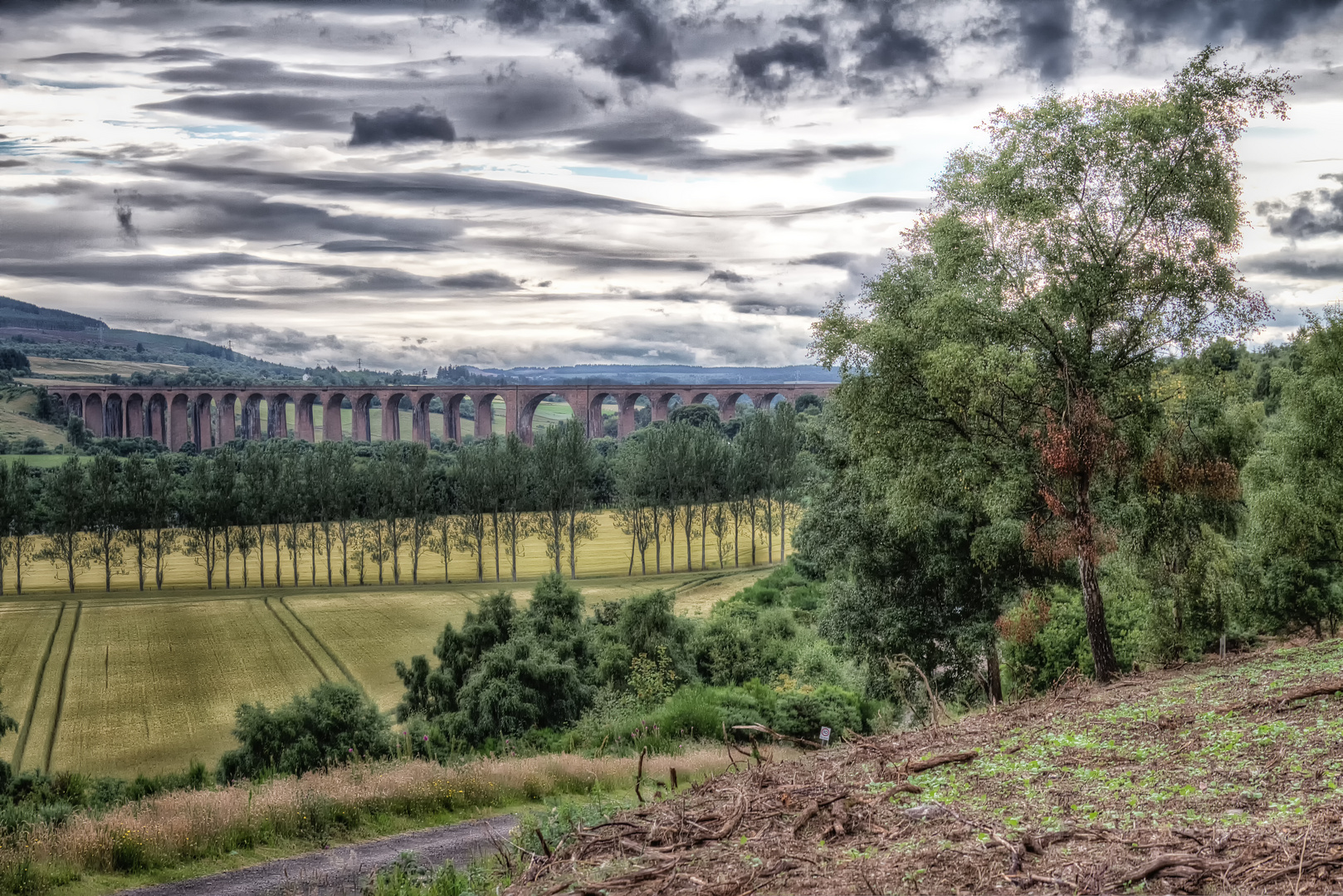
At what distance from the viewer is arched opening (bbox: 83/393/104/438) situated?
17150cm

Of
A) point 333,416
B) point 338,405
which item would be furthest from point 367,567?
point 333,416

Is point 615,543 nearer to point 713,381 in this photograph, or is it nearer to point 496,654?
point 713,381

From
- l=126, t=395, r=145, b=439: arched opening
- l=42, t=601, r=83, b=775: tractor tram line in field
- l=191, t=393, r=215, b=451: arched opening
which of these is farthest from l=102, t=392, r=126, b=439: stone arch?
l=42, t=601, r=83, b=775: tractor tram line in field

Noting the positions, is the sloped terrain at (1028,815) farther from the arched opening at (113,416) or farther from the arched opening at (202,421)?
the arched opening at (113,416)

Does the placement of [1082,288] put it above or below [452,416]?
above

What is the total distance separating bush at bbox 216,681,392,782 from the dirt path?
7.63 meters

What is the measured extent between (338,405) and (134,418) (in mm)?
40451

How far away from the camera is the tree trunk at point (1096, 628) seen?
17.4 meters

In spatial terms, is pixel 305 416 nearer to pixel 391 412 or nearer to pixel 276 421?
pixel 276 421

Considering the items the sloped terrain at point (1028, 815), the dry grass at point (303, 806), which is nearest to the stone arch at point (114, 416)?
the dry grass at point (303, 806)

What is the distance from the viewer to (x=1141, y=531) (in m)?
18.8

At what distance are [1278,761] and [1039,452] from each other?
10.1 meters

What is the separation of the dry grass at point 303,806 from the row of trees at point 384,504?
58186mm

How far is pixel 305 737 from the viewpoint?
21.8m
